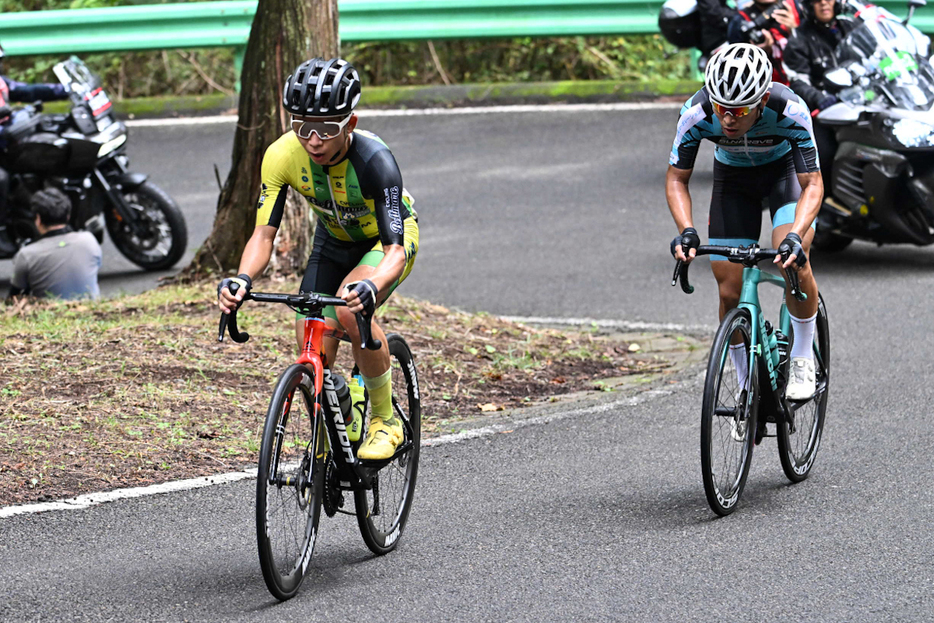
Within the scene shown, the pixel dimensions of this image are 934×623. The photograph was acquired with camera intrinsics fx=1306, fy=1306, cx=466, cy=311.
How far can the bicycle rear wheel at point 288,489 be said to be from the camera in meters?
4.78

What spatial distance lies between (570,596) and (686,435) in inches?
97.0

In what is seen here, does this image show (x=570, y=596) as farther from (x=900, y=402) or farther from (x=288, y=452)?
(x=900, y=402)

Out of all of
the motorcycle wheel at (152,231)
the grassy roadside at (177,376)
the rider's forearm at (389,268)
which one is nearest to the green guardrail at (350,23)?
the motorcycle wheel at (152,231)

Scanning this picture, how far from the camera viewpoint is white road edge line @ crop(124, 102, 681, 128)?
1606 centimetres

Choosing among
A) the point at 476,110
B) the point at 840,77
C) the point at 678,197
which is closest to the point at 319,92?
the point at 678,197

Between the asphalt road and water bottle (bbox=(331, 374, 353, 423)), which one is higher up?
water bottle (bbox=(331, 374, 353, 423))

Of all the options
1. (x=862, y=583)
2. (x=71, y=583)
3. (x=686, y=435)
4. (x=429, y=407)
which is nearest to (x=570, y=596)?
(x=862, y=583)

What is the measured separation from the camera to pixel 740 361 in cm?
613

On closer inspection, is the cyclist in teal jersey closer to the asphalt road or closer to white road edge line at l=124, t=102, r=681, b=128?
the asphalt road

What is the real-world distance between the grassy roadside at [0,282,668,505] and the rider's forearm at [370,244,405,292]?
2.04 meters

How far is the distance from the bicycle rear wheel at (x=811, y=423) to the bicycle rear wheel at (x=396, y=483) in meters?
1.89

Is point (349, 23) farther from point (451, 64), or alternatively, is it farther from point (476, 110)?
point (451, 64)

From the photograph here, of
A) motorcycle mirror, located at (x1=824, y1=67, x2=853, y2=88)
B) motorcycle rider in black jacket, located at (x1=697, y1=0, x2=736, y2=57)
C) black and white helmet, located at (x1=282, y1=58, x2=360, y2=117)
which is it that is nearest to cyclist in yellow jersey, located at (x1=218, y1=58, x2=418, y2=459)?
black and white helmet, located at (x1=282, y1=58, x2=360, y2=117)

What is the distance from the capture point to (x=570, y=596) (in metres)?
5.10
